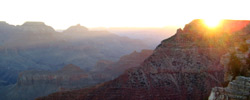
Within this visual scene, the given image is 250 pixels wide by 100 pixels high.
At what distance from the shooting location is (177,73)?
26594 mm

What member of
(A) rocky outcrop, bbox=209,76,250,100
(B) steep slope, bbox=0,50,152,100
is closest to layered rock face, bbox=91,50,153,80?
(B) steep slope, bbox=0,50,152,100

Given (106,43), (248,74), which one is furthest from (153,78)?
(106,43)

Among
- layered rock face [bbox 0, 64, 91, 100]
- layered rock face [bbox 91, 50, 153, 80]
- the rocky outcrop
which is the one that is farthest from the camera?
layered rock face [bbox 91, 50, 153, 80]

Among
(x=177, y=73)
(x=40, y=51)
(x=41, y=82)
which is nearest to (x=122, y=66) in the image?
(x=41, y=82)

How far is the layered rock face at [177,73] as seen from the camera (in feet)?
81.6

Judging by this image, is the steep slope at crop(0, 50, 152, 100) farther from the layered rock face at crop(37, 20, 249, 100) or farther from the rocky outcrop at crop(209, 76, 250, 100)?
the rocky outcrop at crop(209, 76, 250, 100)

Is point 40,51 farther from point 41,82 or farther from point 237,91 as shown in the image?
point 237,91

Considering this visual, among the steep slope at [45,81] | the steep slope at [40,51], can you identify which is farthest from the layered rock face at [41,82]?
the steep slope at [40,51]

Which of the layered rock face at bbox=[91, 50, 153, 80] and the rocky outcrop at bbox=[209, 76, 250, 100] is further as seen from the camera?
the layered rock face at bbox=[91, 50, 153, 80]

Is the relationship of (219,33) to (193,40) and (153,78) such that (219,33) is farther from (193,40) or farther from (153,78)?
(153,78)

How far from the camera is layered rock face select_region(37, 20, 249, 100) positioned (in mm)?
24875

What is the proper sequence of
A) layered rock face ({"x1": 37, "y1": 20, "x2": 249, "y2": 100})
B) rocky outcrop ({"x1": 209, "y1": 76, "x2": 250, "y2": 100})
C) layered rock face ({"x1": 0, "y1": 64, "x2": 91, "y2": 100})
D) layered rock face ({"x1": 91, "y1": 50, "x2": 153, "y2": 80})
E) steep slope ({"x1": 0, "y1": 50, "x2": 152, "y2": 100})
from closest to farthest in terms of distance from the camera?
1. rocky outcrop ({"x1": 209, "y1": 76, "x2": 250, "y2": 100})
2. layered rock face ({"x1": 37, "y1": 20, "x2": 249, "y2": 100})
3. steep slope ({"x1": 0, "y1": 50, "x2": 152, "y2": 100})
4. layered rock face ({"x1": 0, "y1": 64, "x2": 91, "y2": 100})
5. layered rock face ({"x1": 91, "y1": 50, "x2": 153, "y2": 80})

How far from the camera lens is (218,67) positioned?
26141 mm

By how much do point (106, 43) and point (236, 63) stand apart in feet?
446
